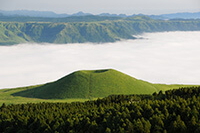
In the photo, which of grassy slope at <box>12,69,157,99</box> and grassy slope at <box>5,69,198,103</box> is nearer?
grassy slope at <box>5,69,198,103</box>

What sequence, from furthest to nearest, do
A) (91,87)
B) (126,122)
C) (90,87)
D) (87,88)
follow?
(90,87)
(91,87)
(87,88)
(126,122)

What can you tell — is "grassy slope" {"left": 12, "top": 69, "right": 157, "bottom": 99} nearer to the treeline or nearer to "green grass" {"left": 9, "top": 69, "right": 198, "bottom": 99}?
"green grass" {"left": 9, "top": 69, "right": 198, "bottom": 99}

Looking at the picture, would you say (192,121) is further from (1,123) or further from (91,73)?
(91,73)

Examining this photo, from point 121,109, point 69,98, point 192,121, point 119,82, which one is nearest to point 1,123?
point 121,109

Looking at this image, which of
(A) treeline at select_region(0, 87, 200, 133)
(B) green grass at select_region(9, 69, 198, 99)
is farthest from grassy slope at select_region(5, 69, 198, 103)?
(A) treeline at select_region(0, 87, 200, 133)

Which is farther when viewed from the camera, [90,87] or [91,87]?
[90,87]

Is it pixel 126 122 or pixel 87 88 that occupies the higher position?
pixel 126 122

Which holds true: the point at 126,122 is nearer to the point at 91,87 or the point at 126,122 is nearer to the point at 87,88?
the point at 87,88

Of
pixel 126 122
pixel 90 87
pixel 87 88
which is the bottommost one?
pixel 87 88

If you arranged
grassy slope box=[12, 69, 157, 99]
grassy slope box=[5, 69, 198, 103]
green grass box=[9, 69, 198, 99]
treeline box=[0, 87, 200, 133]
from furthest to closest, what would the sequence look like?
grassy slope box=[12, 69, 157, 99]
green grass box=[9, 69, 198, 99]
grassy slope box=[5, 69, 198, 103]
treeline box=[0, 87, 200, 133]

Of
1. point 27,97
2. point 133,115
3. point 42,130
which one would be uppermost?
point 133,115

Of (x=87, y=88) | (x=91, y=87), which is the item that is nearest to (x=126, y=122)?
(x=87, y=88)
